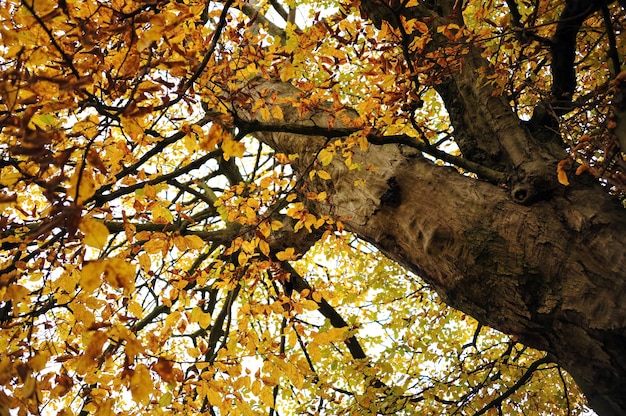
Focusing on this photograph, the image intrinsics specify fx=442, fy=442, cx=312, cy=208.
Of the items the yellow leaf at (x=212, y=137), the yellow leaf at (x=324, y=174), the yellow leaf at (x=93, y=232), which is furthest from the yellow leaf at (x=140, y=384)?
the yellow leaf at (x=324, y=174)

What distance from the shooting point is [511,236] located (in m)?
2.02

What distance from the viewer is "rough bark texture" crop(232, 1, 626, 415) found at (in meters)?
1.73

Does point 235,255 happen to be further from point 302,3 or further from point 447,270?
point 302,3

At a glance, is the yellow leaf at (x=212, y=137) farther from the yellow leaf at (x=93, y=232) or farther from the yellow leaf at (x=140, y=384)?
the yellow leaf at (x=140, y=384)

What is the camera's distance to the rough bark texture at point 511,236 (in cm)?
173

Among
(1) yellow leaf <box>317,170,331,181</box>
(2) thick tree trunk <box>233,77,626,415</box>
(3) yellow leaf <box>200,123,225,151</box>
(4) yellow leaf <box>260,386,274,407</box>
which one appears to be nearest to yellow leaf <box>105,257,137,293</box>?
(3) yellow leaf <box>200,123,225,151</box>

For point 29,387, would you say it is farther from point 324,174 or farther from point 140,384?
point 324,174

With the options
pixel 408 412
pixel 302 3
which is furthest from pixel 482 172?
pixel 302 3

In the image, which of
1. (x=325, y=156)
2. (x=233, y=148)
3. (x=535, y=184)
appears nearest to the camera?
(x=233, y=148)

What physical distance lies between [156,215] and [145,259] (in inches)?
42.1

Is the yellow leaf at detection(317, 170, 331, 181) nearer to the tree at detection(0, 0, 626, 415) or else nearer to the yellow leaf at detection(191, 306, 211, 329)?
the tree at detection(0, 0, 626, 415)

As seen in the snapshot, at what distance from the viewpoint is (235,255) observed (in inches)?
177

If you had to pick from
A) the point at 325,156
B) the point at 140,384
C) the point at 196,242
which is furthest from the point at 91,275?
the point at 325,156

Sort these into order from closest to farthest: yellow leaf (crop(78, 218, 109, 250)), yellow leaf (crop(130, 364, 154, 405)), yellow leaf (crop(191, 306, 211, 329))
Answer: yellow leaf (crop(78, 218, 109, 250)) < yellow leaf (crop(130, 364, 154, 405)) < yellow leaf (crop(191, 306, 211, 329))
